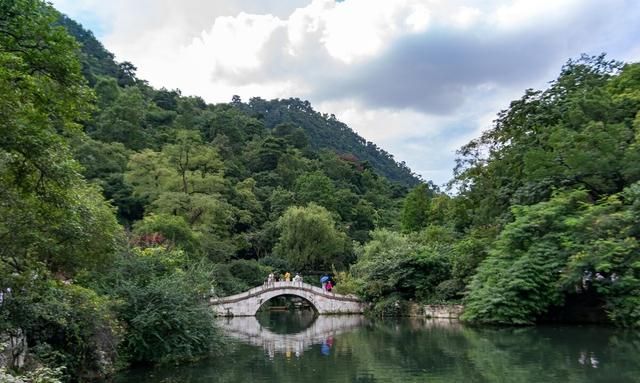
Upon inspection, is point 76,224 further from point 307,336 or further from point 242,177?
point 242,177

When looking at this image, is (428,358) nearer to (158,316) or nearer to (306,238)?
(158,316)

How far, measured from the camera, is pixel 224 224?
3775 centimetres

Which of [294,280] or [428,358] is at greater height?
[294,280]

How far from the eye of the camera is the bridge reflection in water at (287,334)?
18.2m

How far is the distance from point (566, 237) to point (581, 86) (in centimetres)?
942

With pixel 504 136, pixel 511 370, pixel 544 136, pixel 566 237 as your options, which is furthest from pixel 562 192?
pixel 511 370

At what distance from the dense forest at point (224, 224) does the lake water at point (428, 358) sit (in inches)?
42.8

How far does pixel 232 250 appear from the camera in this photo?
36469 mm

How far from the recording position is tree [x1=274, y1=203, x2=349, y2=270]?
136 ft

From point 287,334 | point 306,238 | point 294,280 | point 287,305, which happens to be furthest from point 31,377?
point 287,305

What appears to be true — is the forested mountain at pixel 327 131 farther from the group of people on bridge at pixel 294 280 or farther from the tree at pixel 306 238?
the group of people on bridge at pixel 294 280

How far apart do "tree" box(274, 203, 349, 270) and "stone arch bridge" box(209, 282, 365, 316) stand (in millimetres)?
7636

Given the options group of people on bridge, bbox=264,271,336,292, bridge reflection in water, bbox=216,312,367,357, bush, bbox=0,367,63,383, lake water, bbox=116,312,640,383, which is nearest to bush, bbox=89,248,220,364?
lake water, bbox=116,312,640,383

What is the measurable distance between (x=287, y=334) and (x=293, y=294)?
35.3 ft
